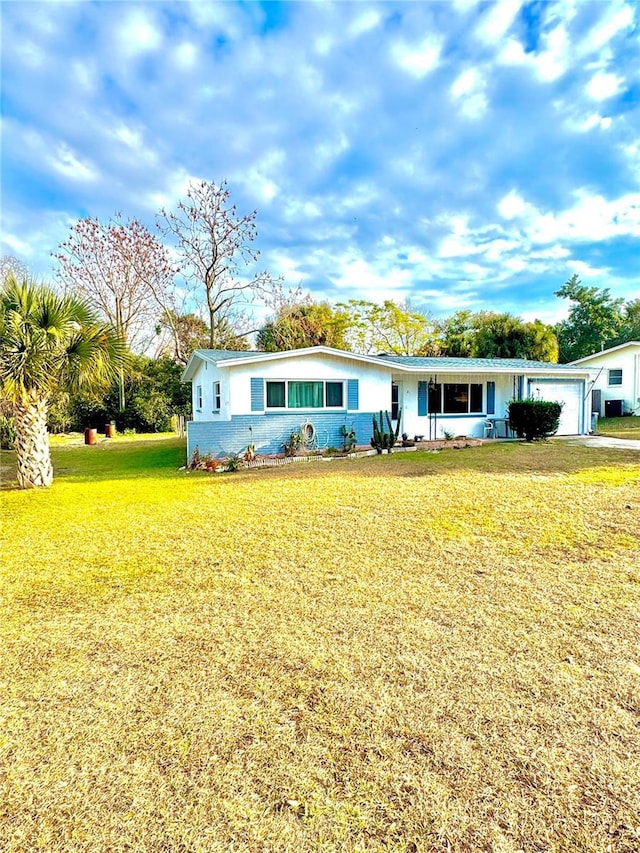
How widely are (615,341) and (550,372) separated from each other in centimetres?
2159

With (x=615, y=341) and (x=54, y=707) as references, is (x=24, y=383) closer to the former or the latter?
(x=54, y=707)

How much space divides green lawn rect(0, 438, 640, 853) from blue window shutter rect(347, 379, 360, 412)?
7.56 metres

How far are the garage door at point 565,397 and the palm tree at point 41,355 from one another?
1447 cm

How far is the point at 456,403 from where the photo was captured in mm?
Answer: 15453

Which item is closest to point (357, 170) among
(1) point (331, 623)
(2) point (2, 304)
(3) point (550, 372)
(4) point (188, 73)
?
(4) point (188, 73)

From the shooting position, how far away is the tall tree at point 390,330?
29922 millimetres

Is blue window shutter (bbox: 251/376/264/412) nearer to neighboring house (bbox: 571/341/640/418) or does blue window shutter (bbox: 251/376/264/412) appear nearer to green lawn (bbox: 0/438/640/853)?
green lawn (bbox: 0/438/640/853)

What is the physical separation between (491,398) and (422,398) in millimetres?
3021

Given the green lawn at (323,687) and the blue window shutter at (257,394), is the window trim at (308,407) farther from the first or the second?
the green lawn at (323,687)

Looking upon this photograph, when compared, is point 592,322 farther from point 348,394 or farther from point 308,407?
point 308,407

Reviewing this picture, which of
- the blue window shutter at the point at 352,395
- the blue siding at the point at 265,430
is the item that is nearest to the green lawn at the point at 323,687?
the blue siding at the point at 265,430

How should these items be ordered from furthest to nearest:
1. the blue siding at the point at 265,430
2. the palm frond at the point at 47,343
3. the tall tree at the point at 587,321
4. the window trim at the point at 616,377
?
1. the tall tree at the point at 587,321
2. the window trim at the point at 616,377
3. the blue siding at the point at 265,430
4. the palm frond at the point at 47,343

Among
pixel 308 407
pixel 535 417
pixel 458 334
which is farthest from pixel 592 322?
pixel 308 407

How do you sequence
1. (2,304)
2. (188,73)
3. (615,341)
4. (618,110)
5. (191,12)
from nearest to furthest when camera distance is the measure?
1. (2,304)
2. (191,12)
3. (188,73)
4. (618,110)
5. (615,341)
